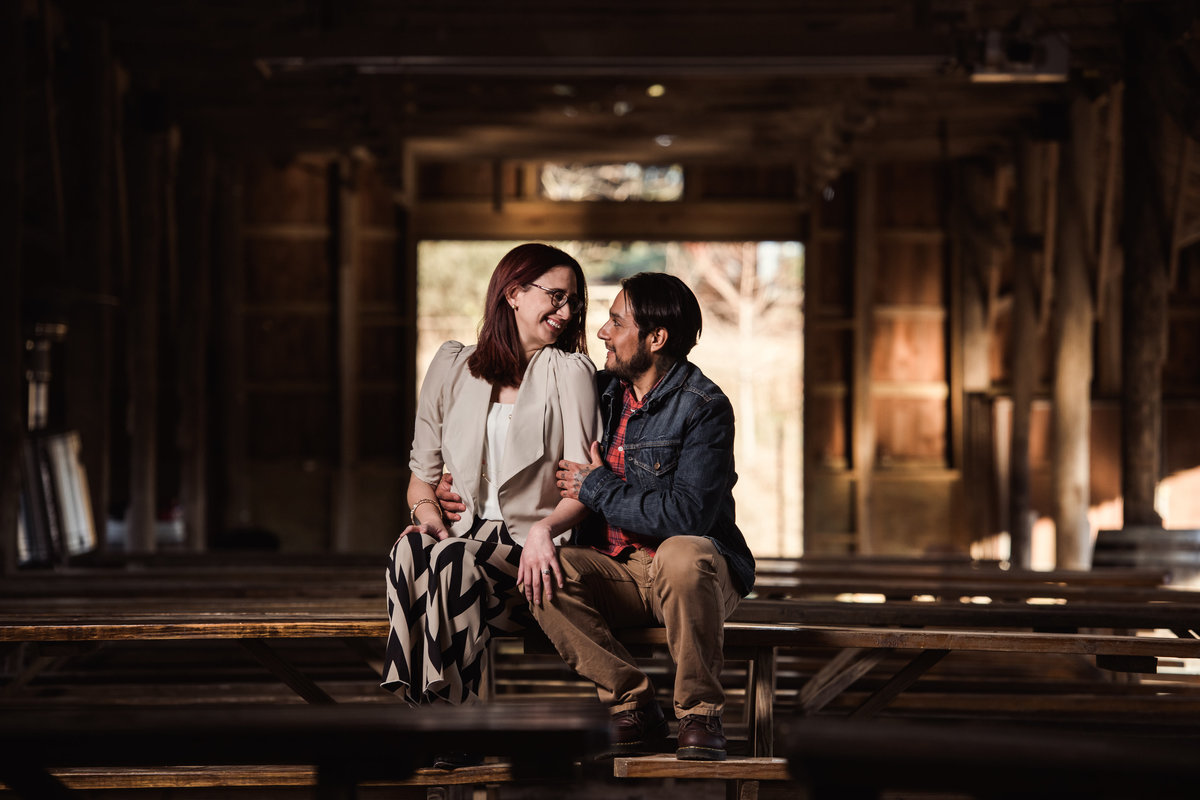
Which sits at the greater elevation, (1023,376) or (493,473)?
(1023,376)

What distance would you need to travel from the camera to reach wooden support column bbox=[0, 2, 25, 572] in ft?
18.9

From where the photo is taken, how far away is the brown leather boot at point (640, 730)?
3.00m

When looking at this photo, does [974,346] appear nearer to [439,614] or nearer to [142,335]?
[142,335]

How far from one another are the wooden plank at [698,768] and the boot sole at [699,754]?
1 cm

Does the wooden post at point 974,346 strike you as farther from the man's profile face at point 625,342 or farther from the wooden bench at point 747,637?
the man's profile face at point 625,342

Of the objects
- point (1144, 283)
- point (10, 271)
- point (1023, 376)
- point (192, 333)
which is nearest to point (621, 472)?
point (10, 271)

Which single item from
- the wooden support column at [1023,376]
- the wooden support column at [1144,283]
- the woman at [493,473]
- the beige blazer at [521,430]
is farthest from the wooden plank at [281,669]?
the wooden support column at [1023,376]

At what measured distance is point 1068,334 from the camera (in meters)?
8.33

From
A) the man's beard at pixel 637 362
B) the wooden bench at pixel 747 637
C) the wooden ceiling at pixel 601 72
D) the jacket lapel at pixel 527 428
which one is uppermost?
the wooden ceiling at pixel 601 72

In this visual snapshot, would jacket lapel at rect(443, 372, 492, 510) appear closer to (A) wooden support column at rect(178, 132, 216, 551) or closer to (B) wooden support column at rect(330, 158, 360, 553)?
(A) wooden support column at rect(178, 132, 216, 551)

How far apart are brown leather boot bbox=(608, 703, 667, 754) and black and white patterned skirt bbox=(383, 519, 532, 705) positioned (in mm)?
383

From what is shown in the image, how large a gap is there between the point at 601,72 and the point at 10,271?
330 cm

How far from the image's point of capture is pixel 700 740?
289 centimetres

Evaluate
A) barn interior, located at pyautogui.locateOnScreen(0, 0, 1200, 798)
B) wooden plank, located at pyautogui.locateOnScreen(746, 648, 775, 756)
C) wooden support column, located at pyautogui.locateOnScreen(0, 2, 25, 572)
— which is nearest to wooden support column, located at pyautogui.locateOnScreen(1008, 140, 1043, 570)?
barn interior, located at pyautogui.locateOnScreen(0, 0, 1200, 798)
